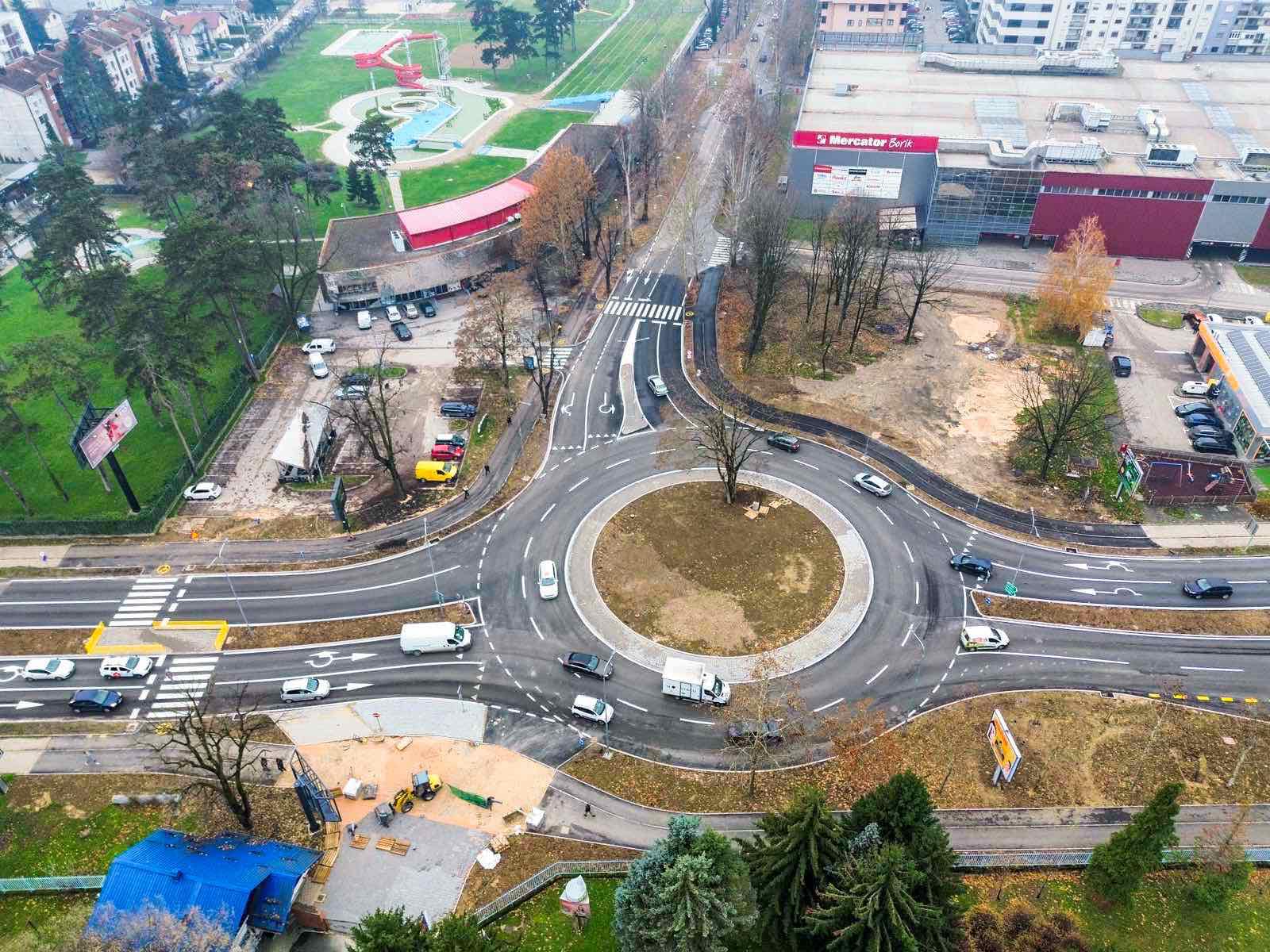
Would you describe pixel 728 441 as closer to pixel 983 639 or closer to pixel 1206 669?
pixel 983 639

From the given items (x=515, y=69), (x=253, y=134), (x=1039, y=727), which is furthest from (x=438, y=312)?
(x=515, y=69)

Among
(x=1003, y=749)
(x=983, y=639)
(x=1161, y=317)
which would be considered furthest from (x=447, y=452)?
(x=1161, y=317)

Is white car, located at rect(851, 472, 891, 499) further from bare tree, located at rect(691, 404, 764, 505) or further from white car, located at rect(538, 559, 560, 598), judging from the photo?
white car, located at rect(538, 559, 560, 598)

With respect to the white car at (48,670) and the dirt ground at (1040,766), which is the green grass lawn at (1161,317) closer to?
the dirt ground at (1040,766)

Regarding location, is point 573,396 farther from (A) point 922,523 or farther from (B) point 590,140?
(B) point 590,140

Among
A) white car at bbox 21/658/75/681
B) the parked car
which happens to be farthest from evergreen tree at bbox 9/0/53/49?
white car at bbox 21/658/75/681

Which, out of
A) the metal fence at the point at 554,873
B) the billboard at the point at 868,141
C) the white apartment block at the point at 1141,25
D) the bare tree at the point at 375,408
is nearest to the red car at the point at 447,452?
the bare tree at the point at 375,408
